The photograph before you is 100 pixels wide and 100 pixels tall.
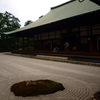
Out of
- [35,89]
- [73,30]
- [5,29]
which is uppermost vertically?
[5,29]

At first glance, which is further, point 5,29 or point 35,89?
point 5,29

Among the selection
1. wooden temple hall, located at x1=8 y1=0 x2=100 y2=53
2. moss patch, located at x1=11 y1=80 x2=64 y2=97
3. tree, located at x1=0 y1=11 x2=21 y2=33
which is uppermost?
tree, located at x1=0 y1=11 x2=21 y2=33

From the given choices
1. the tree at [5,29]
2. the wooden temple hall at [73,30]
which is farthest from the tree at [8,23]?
the wooden temple hall at [73,30]

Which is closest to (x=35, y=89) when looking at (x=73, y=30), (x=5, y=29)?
(x=73, y=30)

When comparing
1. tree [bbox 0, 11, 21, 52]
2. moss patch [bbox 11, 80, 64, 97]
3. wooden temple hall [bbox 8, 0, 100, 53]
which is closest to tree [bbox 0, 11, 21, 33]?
tree [bbox 0, 11, 21, 52]

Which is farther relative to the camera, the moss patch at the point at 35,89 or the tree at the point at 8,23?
the tree at the point at 8,23

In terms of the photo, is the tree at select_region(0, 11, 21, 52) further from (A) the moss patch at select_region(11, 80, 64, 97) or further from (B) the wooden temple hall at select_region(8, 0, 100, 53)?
(A) the moss patch at select_region(11, 80, 64, 97)

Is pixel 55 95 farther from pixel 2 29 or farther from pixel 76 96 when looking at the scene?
pixel 2 29

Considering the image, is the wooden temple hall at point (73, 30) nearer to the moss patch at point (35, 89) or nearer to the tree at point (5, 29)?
the moss patch at point (35, 89)

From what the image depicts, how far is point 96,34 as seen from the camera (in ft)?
36.5

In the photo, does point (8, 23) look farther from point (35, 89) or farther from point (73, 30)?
point (35, 89)

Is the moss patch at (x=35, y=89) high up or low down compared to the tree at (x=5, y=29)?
down

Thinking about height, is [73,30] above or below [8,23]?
below

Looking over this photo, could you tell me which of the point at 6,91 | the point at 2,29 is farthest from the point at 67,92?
the point at 2,29
